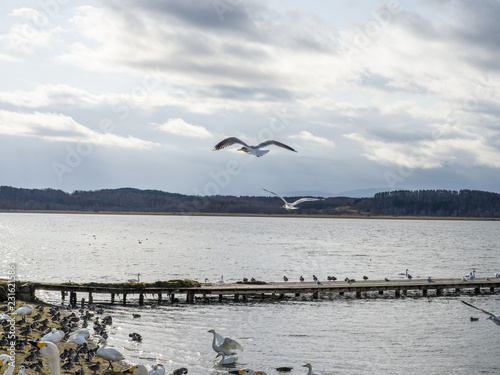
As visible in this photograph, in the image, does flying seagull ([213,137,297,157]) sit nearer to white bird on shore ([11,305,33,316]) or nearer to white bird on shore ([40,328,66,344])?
white bird on shore ([40,328,66,344])

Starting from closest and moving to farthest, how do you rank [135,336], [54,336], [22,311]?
[54,336] → [22,311] → [135,336]

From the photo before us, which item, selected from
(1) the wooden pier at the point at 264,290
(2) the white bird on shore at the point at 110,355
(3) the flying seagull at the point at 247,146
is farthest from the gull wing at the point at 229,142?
(1) the wooden pier at the point at 264,290

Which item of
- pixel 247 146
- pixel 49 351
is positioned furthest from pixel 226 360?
pixel 49 351

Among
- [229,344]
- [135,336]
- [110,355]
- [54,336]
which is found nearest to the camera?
[110,355]

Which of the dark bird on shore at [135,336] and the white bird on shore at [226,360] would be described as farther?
the dark bird on shore at [135,336]

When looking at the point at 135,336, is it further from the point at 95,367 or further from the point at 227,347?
the point at 95,367

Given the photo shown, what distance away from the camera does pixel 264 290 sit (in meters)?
37.3

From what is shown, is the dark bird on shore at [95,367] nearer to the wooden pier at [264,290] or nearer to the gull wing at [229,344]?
the gull wing at [229,344]

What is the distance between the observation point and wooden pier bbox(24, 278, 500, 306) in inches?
1369

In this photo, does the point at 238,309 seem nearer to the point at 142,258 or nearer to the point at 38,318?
the point at 38,318

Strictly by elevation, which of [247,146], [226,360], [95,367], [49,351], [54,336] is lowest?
[226,360]

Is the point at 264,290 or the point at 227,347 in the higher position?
the point at 264,290

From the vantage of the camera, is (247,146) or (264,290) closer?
(247,146)

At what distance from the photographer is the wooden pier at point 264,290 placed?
34781 mm
